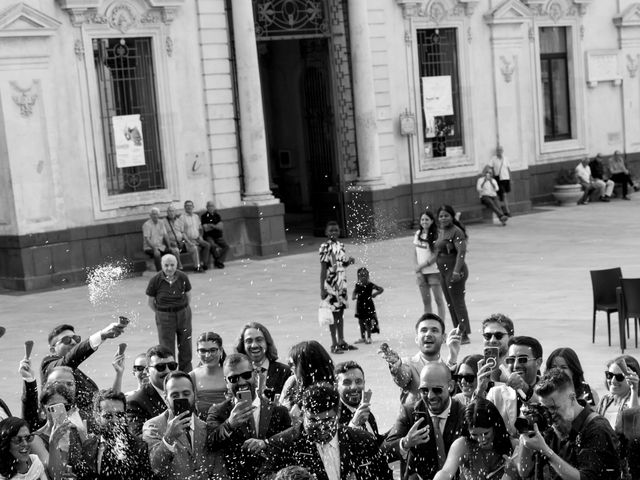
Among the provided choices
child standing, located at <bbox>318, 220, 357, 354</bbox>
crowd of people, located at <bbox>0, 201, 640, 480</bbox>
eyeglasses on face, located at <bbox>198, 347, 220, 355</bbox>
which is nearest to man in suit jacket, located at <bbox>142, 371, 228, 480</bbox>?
crowd of people, located at <bbox>0, 201, 640, 480</bbox>

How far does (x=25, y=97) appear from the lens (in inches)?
855

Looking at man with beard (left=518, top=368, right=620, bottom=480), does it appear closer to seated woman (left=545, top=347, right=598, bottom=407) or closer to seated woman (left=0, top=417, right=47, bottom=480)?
seated woman (left=545, top=347, right=598, bottom=407)

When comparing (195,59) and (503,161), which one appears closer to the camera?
(195,59)

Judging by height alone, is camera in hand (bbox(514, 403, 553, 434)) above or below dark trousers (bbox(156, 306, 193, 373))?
above

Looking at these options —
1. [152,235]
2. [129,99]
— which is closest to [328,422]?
[152,235]

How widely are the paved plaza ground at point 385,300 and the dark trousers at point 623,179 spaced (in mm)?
4902

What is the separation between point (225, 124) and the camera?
24.6 meters

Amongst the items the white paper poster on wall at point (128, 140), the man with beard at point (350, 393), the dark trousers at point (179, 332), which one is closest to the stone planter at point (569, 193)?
the white paper poster on wall at point (128, 140)

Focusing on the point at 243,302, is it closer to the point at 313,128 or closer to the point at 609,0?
the point at 313,128

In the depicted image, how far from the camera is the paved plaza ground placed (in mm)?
14836

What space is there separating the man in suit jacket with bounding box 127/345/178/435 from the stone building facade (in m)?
13.1

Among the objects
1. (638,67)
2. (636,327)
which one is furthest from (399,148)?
(636,327)

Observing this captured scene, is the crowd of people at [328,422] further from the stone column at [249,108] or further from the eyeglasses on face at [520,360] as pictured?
the stone column at [249,108]

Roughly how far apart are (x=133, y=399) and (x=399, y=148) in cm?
1895
